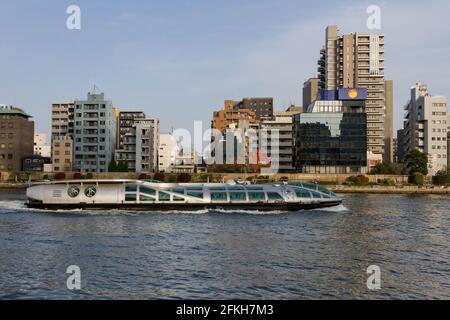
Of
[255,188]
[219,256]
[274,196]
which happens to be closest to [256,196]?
[255,188]

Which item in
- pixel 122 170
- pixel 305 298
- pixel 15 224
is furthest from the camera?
pixel 122 170

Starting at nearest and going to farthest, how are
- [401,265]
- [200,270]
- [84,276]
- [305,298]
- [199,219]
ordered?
[305,298] → [84,276] → [200,270] → [401,265] → [199,219]

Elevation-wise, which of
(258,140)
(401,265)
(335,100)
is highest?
(335,100)

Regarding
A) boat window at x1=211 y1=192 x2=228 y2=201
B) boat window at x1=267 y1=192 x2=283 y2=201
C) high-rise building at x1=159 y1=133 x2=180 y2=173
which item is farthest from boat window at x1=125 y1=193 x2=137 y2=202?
high-rise building at x1=159 y1=133 x2=180 y2=173

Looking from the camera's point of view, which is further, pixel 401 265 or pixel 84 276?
pixel 401 265

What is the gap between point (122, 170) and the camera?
6604 inches

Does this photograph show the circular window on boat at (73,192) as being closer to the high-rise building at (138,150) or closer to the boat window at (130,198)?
the boat window at (130,198)

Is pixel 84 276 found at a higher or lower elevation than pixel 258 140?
lower

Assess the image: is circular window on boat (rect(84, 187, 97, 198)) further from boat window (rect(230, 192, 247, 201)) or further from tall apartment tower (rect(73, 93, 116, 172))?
tall apartment tower (rect(73, 93, 116, 172))

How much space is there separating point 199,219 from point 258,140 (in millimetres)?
137103

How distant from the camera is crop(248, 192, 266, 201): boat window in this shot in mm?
77062

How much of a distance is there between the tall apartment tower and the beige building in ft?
6.47

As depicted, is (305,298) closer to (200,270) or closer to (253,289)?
(253,289)
